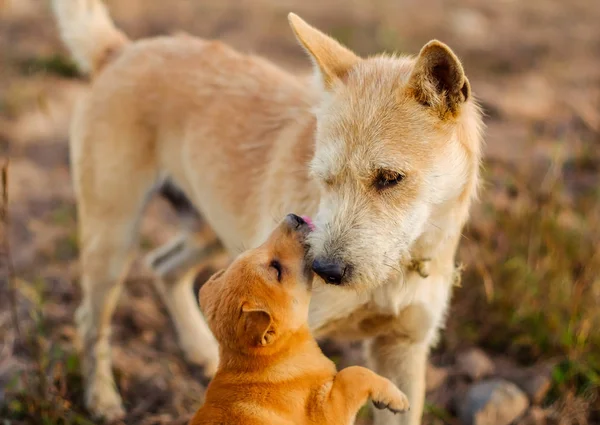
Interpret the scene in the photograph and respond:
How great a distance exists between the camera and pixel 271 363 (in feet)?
10.0

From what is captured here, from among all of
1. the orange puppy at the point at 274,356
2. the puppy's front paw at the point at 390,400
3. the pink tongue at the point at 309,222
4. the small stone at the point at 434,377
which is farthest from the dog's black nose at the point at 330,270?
the small stone at the point at 434,377

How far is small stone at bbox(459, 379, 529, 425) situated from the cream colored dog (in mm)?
567

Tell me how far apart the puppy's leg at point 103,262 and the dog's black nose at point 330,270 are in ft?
5.42

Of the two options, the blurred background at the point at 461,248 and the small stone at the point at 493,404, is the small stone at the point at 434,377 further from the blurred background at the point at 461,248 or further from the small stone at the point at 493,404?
the small stone at the point at 493,404

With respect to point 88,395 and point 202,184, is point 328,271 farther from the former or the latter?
point 88,395

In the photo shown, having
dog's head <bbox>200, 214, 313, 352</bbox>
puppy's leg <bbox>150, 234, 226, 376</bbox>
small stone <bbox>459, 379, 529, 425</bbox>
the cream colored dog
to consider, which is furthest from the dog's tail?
small stone <bbox>459, 379, 529, 425</bbox>

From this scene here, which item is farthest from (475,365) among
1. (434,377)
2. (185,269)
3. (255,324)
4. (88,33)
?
(88,33)

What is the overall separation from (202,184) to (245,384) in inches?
59.8

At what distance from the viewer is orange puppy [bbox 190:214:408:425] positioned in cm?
296

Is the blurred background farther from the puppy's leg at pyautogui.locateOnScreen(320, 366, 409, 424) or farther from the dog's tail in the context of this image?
the puppy's leg at pyautogui.locateOnScreen(320, 366, 409, 424)

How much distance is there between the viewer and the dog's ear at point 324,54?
3375mm

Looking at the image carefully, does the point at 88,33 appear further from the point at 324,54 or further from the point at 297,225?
the point at 297,225

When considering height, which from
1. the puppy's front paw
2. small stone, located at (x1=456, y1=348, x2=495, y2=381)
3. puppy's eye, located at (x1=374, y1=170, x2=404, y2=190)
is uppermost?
puppy's eye, located at (x1=374, y1=170, x2=404, y2=190)

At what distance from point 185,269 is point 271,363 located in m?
2.08
